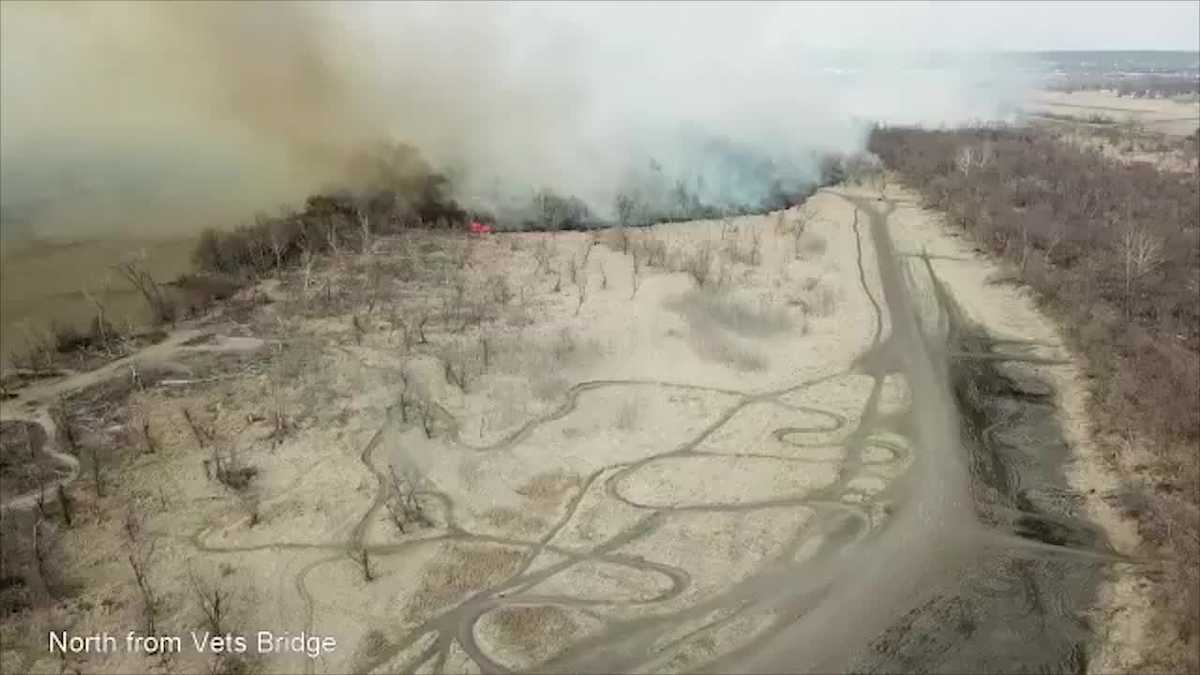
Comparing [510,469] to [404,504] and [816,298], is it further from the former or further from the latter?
[816,298]

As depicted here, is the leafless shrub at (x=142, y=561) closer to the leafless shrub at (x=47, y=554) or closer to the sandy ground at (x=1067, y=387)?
the leafless shrub at (x=47, y=554)

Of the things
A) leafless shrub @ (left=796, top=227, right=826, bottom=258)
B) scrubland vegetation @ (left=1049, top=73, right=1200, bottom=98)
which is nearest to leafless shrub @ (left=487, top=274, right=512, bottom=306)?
leafless shrub @ (left=796, top=227, right=826, bottom=258)

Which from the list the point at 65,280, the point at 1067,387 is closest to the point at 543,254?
the point at 65,280

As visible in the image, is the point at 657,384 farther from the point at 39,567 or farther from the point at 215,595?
the point at 39,567

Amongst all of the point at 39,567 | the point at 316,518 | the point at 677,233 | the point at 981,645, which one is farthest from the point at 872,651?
the point at 677,233

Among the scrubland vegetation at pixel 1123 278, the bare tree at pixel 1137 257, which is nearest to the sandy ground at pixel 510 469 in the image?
the scrubland vegetation at pixel 1123 278

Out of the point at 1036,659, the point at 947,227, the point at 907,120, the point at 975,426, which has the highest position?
the point at 907,120
